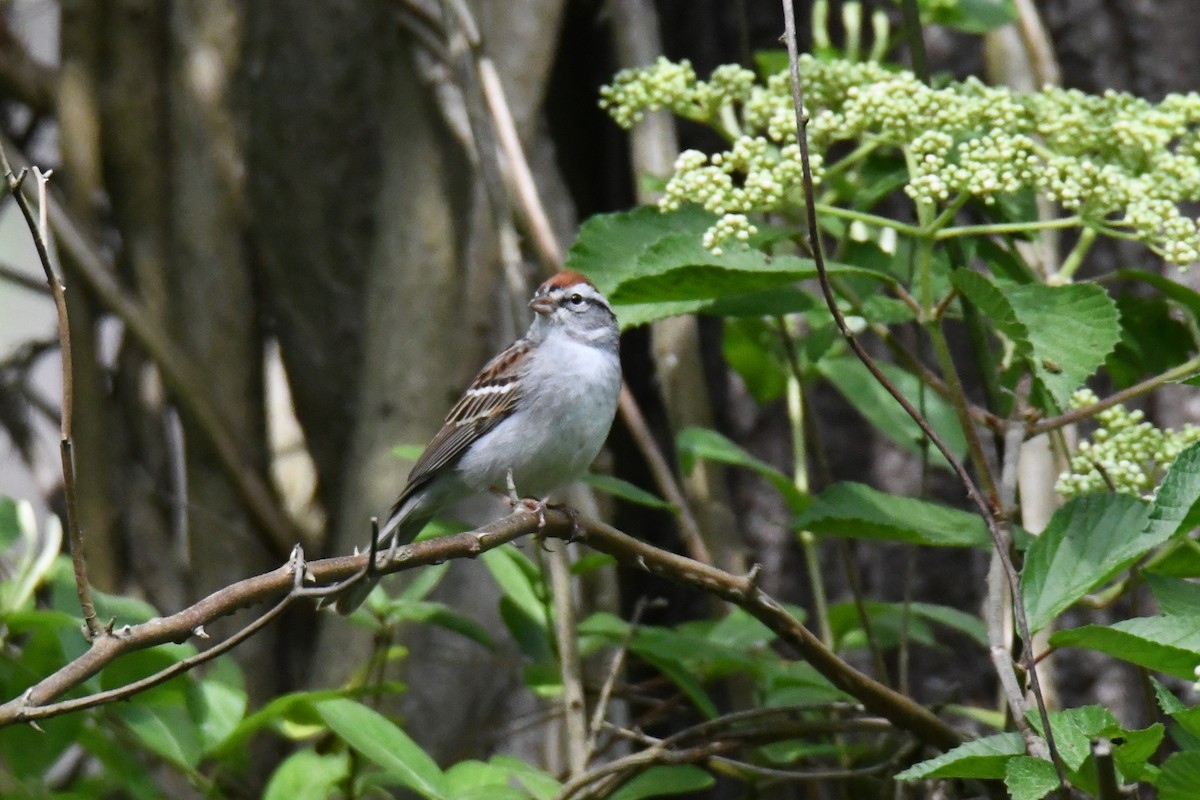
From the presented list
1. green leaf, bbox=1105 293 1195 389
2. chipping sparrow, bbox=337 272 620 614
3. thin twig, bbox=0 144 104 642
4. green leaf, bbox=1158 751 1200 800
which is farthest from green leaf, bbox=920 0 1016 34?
thin twig, bbox=0 144 104 642

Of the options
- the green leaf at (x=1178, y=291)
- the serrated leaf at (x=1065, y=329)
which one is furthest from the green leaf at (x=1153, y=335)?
the serrated leaf at (x=1065, y=329)

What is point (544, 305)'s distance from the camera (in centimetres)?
319

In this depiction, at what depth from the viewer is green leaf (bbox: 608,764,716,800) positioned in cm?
212

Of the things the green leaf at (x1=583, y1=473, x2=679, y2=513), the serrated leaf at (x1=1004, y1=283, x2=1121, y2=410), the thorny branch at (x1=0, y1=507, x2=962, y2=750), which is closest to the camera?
the thorny branch at (x1=0, y1=507, x2=962, y2=750)

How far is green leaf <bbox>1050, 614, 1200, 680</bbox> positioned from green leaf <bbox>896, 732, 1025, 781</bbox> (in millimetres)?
144

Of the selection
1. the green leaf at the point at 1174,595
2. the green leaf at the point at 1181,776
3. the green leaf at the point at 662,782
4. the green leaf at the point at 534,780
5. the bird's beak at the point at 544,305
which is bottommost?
the green leaf at the point at 662,782

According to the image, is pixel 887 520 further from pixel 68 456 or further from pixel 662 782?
pixel 68 456

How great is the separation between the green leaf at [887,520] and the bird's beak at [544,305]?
4.04ft

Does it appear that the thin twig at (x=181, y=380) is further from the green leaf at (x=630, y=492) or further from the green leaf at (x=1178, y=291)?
the green leaf at (x=1178, y=291)

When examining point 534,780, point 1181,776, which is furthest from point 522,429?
point 1181,776

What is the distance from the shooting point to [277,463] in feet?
12.8

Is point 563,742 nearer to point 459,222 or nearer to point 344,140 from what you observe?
→ point 459,222

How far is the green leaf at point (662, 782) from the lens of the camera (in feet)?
6.97

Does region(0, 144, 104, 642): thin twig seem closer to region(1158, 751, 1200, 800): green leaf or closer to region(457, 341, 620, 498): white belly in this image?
region(1158, 751, 1200, 800): green leaf
